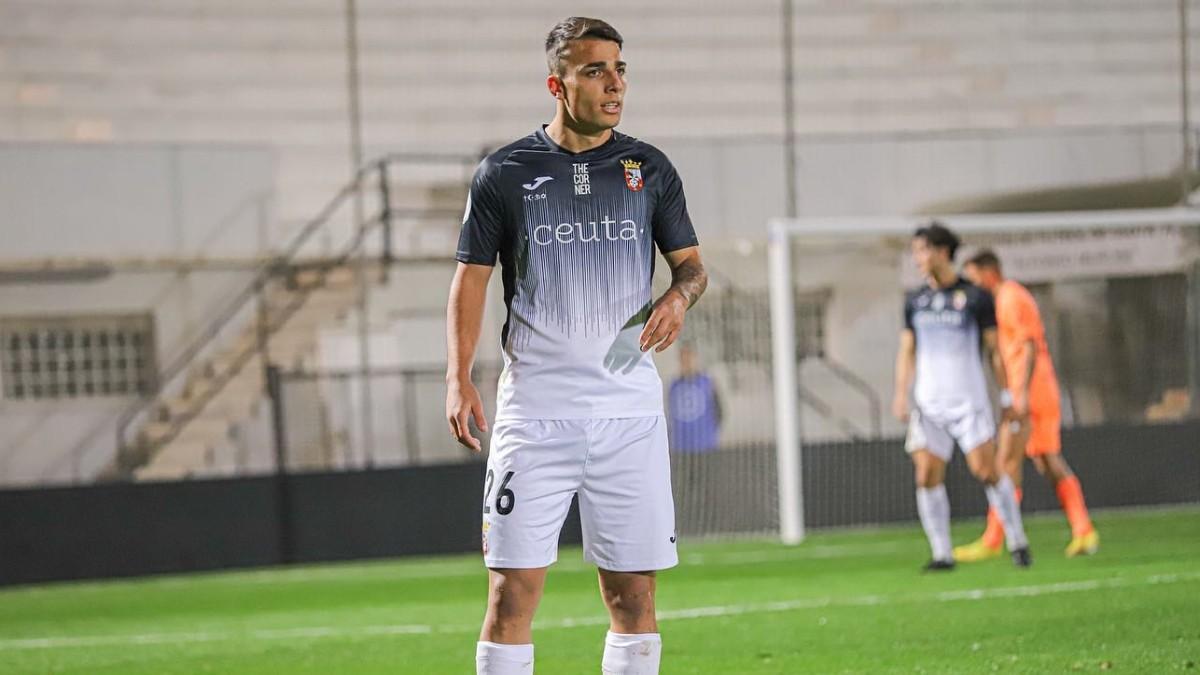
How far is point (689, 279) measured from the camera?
4652 mm

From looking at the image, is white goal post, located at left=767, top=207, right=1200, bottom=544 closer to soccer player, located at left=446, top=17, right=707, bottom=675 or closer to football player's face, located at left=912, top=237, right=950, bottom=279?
football player's face, located at left=912, top=237, right=950, bottom=279

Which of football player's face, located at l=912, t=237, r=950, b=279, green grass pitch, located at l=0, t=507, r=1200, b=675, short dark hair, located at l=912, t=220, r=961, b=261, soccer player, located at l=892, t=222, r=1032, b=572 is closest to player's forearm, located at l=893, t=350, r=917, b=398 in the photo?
soccer player, located at l=892, t=222, r=1032, b=572

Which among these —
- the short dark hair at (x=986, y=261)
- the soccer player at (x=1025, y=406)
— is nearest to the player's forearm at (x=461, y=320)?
the soccer player at (x=1025, y=406)

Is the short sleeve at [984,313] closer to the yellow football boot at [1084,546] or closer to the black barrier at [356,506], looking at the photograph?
the yellow football boot at [1084,546]

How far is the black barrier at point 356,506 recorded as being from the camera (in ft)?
42.5

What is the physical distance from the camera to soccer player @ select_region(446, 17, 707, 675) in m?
4.47

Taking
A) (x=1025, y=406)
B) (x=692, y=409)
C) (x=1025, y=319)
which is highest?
A: (x=1025, y=319)

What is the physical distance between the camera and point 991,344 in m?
10.1

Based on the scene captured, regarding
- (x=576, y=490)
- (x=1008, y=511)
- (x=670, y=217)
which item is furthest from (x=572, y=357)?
(x=1008, y=511)

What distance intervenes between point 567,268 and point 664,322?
0.94 feet

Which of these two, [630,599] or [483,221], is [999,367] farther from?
[483,221]

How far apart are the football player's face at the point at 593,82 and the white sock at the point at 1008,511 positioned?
622cm

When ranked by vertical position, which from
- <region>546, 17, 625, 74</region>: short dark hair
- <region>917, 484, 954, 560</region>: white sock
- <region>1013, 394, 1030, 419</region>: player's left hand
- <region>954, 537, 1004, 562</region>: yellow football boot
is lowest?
<region>954, 537, 1004, 562</region>: yellow football boot

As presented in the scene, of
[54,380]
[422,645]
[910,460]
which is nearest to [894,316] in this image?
[910,460]
